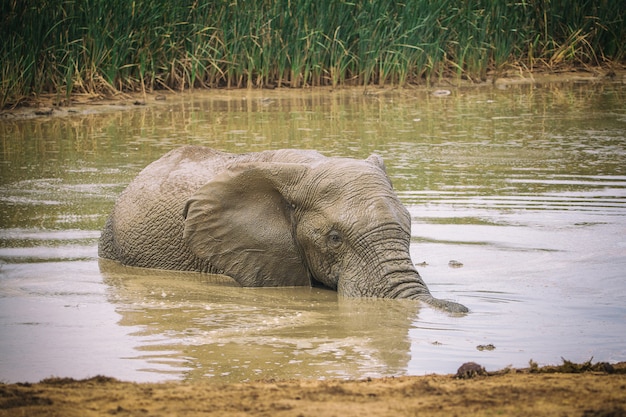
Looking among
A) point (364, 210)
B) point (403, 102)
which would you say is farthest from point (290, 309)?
point (403, 102)

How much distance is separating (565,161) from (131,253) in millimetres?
5917

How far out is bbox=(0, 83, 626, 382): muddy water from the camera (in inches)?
229

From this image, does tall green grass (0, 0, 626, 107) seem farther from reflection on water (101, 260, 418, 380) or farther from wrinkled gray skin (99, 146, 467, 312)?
reflection on water (101, 260, 418, 380)

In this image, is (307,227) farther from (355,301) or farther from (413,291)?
(413,291)

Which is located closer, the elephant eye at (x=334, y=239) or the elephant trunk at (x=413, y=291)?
the elephant trunk at (x=413, y=291)

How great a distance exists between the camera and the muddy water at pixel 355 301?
5805 millimetres

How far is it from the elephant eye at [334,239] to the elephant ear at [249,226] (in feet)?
1.25

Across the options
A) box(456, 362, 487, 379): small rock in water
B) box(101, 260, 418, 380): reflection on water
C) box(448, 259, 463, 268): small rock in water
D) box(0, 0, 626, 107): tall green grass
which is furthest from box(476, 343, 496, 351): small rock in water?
box(0, 0, 626, 107): tall green grass

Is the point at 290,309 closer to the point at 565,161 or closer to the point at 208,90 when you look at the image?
the point at 565,161

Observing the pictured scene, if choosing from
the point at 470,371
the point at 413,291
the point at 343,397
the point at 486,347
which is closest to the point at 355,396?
the point at 343,397

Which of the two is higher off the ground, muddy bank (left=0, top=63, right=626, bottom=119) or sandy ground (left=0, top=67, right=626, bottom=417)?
muddy bank (left=0, top=63, right=626, bottom=119)

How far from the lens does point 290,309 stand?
22.6ft

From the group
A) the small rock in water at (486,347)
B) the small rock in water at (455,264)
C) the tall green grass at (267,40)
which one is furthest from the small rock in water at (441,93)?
the small rock in water at (486,347)

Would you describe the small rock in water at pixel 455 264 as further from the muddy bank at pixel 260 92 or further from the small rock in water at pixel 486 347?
the muddy bank at pixel 260 92
